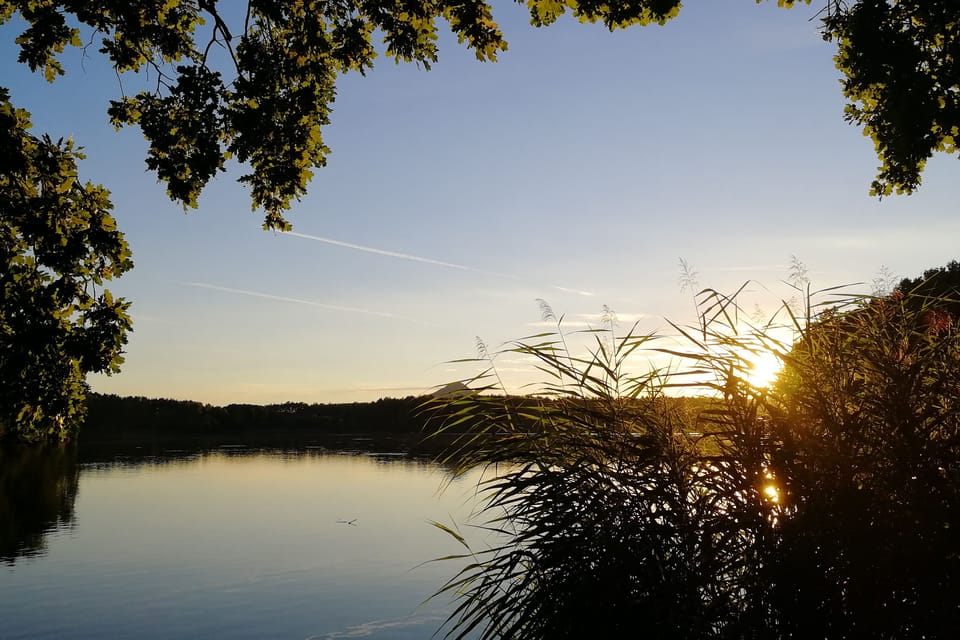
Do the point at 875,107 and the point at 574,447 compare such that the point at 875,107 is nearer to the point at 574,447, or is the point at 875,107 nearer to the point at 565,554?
the point at 574,447

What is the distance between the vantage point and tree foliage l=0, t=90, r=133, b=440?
1241 centimetres

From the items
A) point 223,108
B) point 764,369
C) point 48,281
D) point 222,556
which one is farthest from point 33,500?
point 764,369

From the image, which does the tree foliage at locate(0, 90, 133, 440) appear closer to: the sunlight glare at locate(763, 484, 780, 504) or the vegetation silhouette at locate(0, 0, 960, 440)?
the vegetation silhouette at locate(0, 0, 960, 440)

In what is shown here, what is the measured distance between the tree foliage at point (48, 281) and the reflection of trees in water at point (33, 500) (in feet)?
75.9

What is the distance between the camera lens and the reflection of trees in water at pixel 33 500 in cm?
3488

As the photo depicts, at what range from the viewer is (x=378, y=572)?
1085 inches

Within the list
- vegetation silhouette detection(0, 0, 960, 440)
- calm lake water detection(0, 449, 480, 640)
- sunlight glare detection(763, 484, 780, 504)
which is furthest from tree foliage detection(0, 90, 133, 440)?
sunlight glare detection(763, 484, 780, 504)

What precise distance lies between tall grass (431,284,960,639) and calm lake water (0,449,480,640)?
528 inches

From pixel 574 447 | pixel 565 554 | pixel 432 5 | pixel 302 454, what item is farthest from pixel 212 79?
pixel 302 454

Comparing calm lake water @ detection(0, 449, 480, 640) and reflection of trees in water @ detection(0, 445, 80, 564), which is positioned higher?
reflection of trees in water @ detection(0, 445, 80, 564)

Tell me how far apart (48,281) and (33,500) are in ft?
149

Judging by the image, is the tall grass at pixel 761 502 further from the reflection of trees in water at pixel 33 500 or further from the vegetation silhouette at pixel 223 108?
the reflection of trees in water at pixel 33 500

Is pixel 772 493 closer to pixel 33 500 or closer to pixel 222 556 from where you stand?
pixel 222 556

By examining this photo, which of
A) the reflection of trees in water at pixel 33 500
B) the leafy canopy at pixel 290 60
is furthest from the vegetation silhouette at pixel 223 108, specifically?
the reflection of trees in water at pixel 33 500
